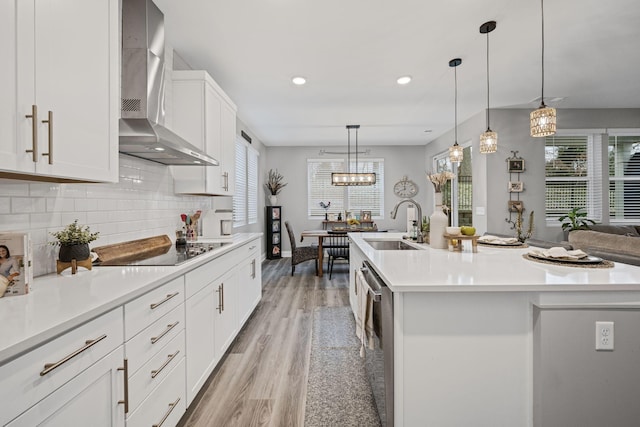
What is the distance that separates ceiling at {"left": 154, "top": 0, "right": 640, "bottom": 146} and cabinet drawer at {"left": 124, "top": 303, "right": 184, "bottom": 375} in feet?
7.04

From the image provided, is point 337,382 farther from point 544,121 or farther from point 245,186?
point 245,186

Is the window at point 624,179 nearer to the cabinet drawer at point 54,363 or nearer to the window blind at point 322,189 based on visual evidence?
the window blind at point 322,189

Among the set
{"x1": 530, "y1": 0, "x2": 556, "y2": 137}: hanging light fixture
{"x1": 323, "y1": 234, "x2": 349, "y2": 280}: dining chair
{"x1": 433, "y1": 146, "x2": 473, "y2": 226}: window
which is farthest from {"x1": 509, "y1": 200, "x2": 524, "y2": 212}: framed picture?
{"x1": 323, "y1": 234, "x2": 349, "y2": 280}: dining chair

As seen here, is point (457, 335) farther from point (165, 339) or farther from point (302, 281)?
point (302, 281)

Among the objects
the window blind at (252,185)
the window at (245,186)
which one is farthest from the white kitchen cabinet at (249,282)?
the window blind at (252,185)

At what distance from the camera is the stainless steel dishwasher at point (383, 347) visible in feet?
4.50

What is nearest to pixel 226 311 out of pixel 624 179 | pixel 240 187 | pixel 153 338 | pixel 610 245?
pixel 153 338

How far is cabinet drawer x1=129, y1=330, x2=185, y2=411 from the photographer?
3.95 ft

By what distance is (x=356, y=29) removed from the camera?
254 centimetres

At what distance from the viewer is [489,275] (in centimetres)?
139

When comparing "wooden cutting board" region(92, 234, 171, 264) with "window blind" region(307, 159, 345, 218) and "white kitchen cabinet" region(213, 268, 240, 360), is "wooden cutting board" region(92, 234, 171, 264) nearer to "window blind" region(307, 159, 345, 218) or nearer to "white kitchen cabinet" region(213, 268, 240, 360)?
"white kitchen cabinet" region(213, 268, 240, 360)

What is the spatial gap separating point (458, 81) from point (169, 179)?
3.39 meters

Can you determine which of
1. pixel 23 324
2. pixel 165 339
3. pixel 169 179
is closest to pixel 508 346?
pixel 165 339

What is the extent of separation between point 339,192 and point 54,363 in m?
6.70
